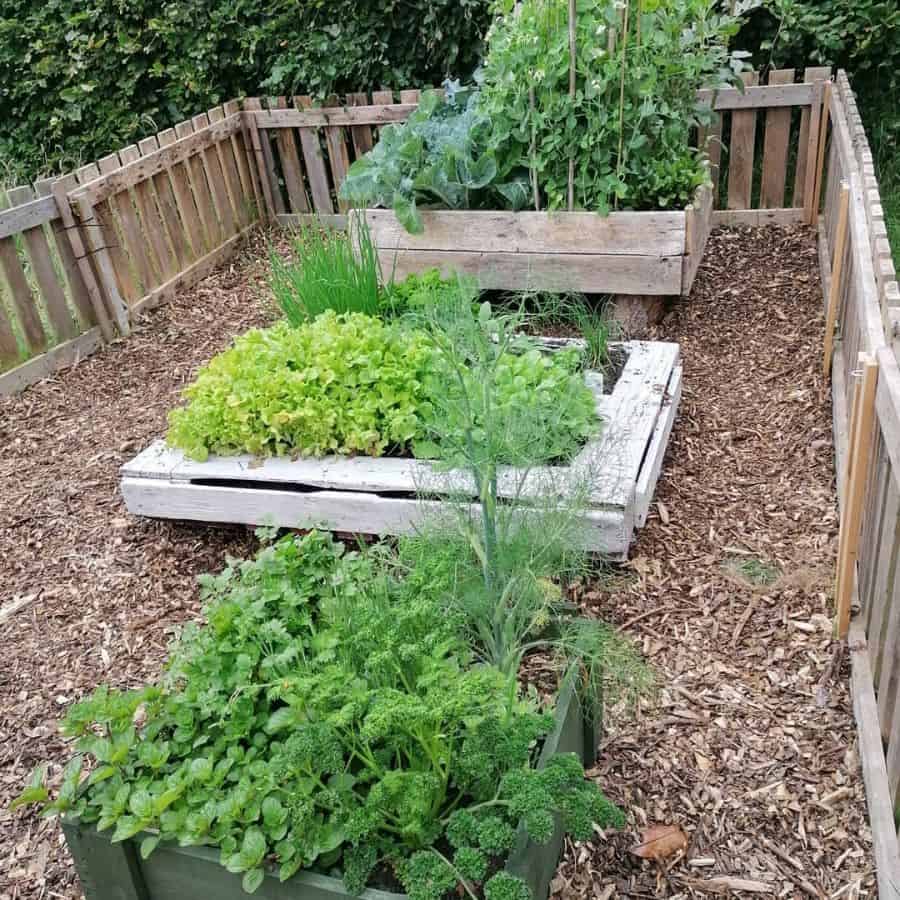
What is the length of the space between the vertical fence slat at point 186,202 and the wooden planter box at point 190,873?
493cm

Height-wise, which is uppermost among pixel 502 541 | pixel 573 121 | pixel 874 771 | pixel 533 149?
pixel 573 121

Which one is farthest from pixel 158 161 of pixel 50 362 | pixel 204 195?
pixel 50 362

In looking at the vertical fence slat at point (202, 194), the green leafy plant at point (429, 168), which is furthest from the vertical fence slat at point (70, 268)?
the green leafy plant at point (429, 168)

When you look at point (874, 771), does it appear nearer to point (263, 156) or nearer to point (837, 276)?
point (837, 276)

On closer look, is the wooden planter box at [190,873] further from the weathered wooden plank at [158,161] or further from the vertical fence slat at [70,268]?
the weathered wooden plank at [158,161]

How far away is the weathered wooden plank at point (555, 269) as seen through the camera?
4.58 metres

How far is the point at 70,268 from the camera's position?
5203mm

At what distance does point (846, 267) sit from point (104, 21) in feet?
21.1

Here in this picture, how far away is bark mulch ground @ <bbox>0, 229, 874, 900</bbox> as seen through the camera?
2324 mm

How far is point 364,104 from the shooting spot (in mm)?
6750

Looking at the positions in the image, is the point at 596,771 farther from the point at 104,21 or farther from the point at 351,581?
the point at 104,21

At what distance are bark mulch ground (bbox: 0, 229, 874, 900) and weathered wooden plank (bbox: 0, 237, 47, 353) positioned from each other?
0.27 metres

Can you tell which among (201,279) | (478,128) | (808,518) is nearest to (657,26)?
(478,128)

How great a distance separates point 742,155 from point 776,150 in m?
0.21
